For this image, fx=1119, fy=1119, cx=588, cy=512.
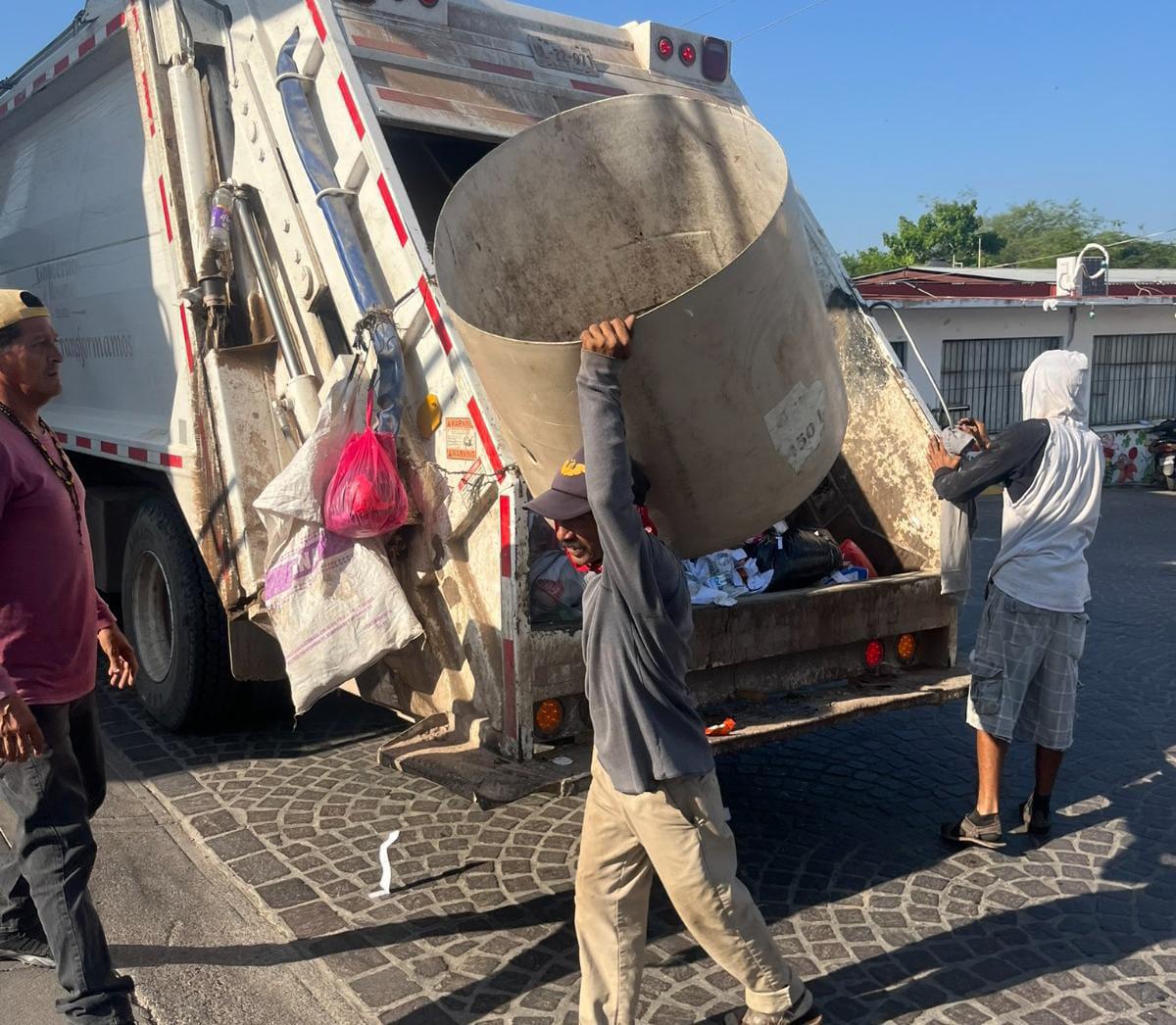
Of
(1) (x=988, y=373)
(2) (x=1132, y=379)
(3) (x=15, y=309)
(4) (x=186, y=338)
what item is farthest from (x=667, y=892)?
(2) (x=1132, y=379)

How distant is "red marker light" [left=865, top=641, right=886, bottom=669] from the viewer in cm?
383

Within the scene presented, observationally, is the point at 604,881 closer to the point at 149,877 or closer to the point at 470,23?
the point at 149,877

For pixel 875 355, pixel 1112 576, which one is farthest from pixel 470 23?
pixel 1112 576

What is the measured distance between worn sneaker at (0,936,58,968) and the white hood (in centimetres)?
332

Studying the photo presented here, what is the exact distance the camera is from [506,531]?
3.05 m

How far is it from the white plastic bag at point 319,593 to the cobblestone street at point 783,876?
67cm

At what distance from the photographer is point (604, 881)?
2.52 metres

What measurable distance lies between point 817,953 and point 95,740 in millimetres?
1973

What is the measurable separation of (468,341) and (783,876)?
1.97 meters

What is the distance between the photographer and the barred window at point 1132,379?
52.0ft

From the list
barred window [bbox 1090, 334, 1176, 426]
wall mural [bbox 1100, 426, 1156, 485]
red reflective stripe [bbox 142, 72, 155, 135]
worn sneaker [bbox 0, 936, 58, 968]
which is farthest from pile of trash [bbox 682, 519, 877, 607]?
barred window [bbox 1090, 334, 1176, 426]

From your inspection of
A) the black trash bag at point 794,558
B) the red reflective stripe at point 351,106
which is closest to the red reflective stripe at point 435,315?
the red reflective stripe at point 351,106

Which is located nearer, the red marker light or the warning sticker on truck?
the warning sticker on truck

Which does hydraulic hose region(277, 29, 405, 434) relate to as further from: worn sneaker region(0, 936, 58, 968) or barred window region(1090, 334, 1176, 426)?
barred window region(1090, 334, 1176, 426)
